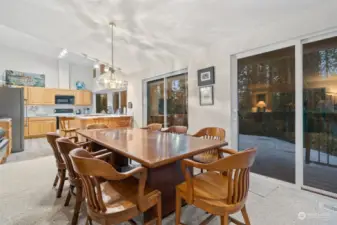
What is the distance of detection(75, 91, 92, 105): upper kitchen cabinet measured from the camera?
7.99 meters

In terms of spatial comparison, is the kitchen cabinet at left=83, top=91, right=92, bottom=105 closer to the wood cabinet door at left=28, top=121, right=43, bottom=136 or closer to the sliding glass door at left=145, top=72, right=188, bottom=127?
the wood cabinet door at left=28, top=121, right=43, bottom=136

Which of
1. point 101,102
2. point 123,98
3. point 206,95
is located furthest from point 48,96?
point 206,95

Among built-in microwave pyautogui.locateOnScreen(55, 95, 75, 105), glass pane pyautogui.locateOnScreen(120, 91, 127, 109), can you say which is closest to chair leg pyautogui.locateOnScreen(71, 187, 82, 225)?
glass pane pyautogui.locateOnScreen(120, 91, 127, 109)

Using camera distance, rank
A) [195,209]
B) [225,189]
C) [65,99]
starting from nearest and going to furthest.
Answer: [225,189] → [195,209] → [65,99]

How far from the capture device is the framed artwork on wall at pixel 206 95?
3.59m

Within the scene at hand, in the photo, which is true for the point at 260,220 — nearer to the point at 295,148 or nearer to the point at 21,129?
the point at 295,148

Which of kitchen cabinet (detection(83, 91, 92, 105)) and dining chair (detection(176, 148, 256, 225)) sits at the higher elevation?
→ kitchen cabinet (detection(83, 91, 92, 105))

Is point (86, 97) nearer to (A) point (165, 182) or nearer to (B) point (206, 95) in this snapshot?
(B) point (206, 95)

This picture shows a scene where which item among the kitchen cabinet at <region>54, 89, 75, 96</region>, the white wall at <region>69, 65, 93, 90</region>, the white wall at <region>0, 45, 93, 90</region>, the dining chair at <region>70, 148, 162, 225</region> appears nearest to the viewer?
the dining chair at <region>70, 148, 162, 225</region>

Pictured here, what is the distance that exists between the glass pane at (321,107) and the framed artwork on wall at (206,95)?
1.50m

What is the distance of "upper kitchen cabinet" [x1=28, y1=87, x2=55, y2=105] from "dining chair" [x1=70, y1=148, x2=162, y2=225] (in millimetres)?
7044

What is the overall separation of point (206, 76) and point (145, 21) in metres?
1.56

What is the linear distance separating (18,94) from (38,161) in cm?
215

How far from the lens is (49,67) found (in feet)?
24.8
